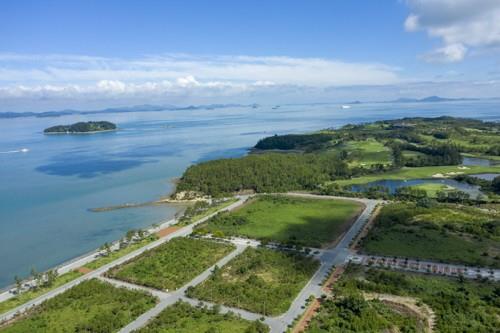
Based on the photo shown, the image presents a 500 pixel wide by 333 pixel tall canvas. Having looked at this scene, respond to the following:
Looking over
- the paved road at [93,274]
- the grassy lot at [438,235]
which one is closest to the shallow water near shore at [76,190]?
the paved road at [93,274]

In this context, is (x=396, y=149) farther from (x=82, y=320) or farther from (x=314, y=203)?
(x=82, y=320)

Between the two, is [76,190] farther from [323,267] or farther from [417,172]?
[417,172]

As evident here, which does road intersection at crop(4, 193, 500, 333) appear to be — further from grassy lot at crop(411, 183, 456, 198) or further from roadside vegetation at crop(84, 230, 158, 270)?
grassy lot at crop(411, 183, 456, 198)

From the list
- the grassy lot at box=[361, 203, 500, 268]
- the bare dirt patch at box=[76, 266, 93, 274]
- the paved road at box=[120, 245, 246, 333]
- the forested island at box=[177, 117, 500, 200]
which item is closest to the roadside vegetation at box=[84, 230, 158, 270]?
the bare dirt patch at box=[76, 266, 93, 274]

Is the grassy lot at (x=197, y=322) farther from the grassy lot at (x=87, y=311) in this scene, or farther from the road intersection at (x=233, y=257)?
the grassy lot at (x=87, y=311)

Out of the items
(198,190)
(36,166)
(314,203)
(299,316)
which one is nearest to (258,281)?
(299,316)

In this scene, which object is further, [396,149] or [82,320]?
[396,149]
